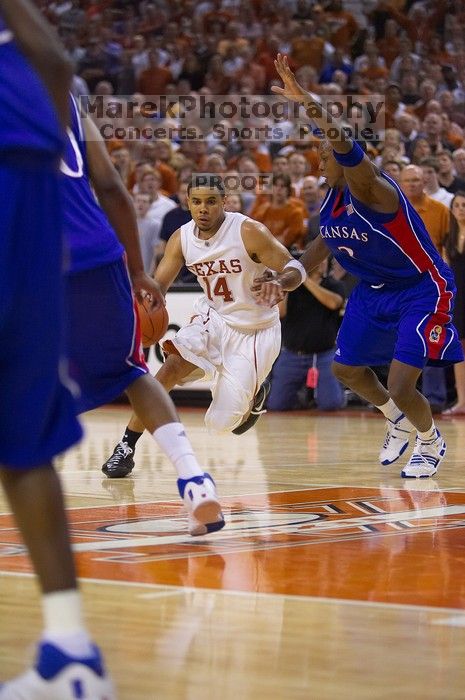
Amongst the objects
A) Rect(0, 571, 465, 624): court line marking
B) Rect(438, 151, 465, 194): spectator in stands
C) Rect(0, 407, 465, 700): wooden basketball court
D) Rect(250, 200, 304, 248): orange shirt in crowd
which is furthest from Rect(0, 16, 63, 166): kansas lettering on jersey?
Rect(438, 151, 465, 194): spectator in stands

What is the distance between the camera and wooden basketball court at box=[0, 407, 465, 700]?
300 centimetres

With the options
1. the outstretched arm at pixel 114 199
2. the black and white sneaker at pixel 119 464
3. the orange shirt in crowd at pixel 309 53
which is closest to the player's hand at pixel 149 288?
the outstretched arm at pixel 114 199

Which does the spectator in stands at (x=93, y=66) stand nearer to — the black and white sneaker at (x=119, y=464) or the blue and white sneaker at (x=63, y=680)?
the black and white sneaker at (x=119, y=464)

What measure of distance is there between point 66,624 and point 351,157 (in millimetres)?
4659

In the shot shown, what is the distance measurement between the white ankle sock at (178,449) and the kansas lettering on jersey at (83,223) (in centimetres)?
62

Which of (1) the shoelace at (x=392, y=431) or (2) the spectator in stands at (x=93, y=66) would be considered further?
(2) the spectator in stands at (x=93, y=66)

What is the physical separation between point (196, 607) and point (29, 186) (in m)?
1.53

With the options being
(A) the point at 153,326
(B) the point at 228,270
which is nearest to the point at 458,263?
(B) the point at 228,270

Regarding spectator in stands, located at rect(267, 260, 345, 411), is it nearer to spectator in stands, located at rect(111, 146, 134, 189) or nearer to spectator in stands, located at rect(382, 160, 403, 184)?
spectator in stands, located at rect(382, 160, 403, 184)

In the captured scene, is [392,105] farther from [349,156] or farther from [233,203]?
[349,156]

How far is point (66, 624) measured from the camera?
266 centimetres

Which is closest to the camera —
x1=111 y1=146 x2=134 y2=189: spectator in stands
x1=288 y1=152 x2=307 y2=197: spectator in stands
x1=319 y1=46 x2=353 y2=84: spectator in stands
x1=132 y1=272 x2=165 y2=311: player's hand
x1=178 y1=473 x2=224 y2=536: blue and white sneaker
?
x1=132 y1=272 x2=165 y2=311: player's hand

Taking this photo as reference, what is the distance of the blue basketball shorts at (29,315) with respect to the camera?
2.68 meters

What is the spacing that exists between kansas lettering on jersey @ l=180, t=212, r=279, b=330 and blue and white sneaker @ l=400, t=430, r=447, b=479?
48.8 inches
